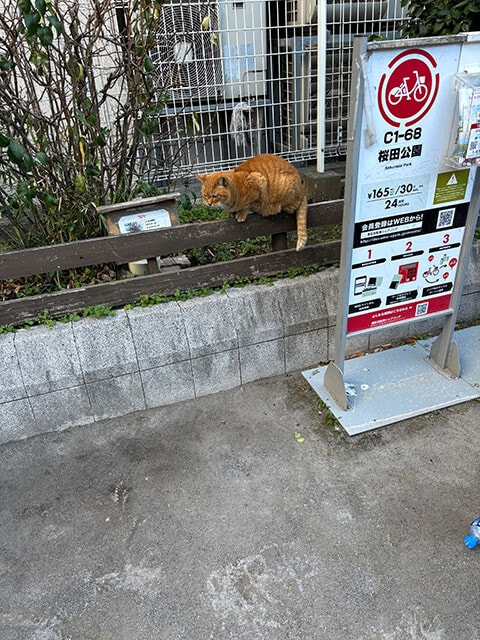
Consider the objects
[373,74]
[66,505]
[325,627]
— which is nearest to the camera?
[325,627]

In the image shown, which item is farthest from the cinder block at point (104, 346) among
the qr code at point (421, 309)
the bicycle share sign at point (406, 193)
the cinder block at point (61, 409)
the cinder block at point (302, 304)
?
the qr code at point (421, 309)

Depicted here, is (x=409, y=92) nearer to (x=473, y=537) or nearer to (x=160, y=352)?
(x=160, y=352)

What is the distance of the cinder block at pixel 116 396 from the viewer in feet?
10.3

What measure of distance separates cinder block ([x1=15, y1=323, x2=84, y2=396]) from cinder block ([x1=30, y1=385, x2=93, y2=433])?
53 mm

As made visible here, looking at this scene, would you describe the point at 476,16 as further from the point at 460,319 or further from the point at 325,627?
the point at 325,627

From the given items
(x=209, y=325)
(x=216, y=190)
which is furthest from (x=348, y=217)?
(x=209, y=325)

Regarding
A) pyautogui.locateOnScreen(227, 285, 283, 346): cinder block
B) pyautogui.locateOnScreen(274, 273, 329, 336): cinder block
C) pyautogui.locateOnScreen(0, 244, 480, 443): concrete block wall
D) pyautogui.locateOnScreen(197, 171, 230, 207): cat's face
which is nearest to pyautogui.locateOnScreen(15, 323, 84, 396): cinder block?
pyautogui.locateOnScreen(0, 244, 480, 443): concrete block wall

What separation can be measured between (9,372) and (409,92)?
111 inches

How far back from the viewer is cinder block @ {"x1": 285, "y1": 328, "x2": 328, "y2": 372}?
11.5 ft

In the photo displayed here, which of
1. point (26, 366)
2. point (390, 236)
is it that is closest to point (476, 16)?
point (390, 236)

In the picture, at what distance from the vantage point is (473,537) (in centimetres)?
228

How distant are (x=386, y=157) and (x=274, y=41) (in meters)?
3.49

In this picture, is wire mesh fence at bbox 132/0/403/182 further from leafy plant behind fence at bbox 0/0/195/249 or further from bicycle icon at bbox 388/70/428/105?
bicycle icon at bbox 388/70/428/105

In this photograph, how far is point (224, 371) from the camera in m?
3.39
